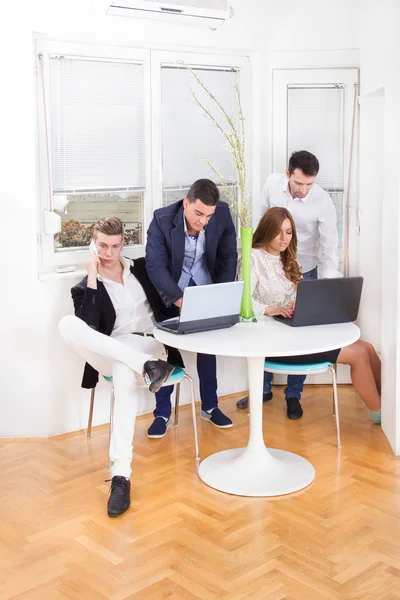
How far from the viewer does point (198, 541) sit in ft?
10.7

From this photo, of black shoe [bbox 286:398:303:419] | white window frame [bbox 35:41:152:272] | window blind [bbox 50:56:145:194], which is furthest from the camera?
black shoe [bbox 286:398:303:419]

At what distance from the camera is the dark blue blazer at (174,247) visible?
4.31m

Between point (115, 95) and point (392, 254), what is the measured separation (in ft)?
6.10

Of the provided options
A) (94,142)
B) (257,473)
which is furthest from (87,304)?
(257,473)

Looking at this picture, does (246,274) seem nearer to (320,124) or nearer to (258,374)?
(258,374)

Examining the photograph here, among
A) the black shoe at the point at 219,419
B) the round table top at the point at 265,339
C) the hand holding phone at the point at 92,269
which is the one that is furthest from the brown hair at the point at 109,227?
the black shoe at the point at 219,419

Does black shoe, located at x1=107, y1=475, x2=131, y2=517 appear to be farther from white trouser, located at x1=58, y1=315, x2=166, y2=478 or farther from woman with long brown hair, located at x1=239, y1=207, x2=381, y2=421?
woman with long brown hair, located at x1=239, y1=207, x2=381, y2=421

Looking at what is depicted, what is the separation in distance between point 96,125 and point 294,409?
2.05 meters

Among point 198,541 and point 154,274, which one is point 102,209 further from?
point 198,541

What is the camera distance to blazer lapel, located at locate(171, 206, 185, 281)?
14.3ft

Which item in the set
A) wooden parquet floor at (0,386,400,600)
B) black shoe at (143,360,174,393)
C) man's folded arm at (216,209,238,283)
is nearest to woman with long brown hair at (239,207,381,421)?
man's folded arm at (216,209,238,283)

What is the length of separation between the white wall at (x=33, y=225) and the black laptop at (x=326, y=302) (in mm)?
1387

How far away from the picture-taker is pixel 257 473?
12.7 feet

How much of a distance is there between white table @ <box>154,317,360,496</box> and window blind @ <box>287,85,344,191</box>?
1.62 meters
